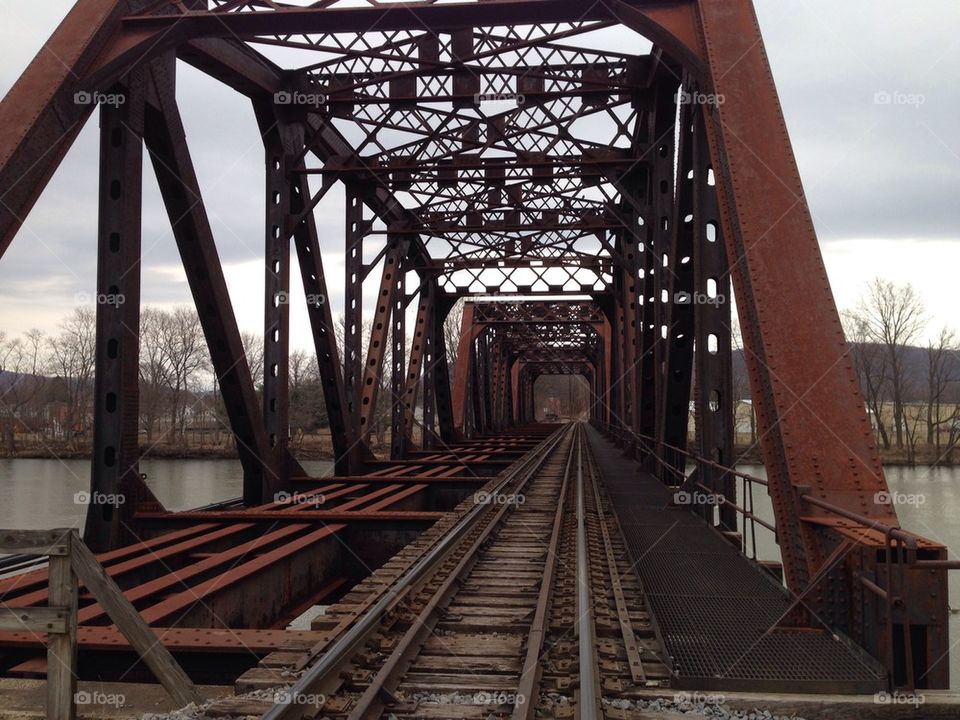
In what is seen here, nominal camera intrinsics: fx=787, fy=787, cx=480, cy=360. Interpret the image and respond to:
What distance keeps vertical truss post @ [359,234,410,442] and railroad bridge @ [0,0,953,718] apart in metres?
0.11

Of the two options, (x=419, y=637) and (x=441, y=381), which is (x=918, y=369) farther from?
(x=419, y=637)

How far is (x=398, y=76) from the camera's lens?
481 inches

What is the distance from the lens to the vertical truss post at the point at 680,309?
1038cm

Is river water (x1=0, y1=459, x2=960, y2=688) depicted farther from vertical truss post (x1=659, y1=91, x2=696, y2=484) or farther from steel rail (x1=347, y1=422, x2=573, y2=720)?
steel rail (x1=347, y1=422, x2=573, y2=720)

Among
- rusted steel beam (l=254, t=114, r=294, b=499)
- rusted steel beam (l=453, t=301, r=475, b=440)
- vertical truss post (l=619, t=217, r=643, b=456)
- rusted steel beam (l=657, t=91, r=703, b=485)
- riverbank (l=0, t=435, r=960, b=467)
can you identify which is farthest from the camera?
riverbank (l=0, t=435, r=960, b=467)

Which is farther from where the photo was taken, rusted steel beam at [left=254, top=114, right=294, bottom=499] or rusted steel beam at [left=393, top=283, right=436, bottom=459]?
rusted steel beam at [left=393, top=283, right=436, bottom=459]

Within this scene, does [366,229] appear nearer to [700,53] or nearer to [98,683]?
[700,53]

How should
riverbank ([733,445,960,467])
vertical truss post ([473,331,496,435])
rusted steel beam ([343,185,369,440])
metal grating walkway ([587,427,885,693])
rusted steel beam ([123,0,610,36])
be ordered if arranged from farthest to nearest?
vertical truss post ([473,331,496,435]) < riverbank ([733,445,960,467]) < rusted steel beam ([343,185,369,440]) < rusted steel beam ([123,0,610,36]) < metal grating walkway ([587,427,885,693])

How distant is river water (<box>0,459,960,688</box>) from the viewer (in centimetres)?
1912

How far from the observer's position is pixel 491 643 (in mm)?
5074

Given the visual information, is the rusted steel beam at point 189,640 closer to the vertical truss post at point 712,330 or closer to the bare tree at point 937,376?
the vertical truss post at point 712,330

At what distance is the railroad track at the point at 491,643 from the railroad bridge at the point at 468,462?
0.03 meters

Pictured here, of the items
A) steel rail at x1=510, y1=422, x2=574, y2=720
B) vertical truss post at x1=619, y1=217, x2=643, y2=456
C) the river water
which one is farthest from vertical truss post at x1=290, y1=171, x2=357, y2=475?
vertical truss post at x1=619, y1=217, x2=643, y2=456

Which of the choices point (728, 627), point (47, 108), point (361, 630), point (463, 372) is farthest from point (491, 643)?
point (463, 372)
